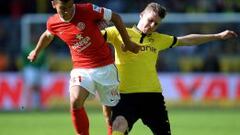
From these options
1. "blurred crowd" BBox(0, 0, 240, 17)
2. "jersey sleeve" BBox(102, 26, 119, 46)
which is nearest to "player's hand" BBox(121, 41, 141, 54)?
"jersey sleeve" BBox(102, 26, 119, 46)

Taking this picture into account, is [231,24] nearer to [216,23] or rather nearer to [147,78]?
[216,23]

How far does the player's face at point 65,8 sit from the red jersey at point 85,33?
0.09m

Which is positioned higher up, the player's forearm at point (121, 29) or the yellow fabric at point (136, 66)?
the player's forearm at point (121, 29)

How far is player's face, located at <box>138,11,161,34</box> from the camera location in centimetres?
1109

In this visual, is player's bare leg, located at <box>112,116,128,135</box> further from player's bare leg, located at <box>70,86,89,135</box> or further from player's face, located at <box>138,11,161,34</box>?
player's face, located at <box>138,11,161,34</box>

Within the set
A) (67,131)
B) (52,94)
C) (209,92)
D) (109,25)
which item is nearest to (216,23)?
(209,92)

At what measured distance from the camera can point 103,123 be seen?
19656 mm

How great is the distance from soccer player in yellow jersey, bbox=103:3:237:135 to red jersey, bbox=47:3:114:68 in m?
0.33

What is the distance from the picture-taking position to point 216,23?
26.4 metres

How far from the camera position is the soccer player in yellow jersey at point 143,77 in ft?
36.5

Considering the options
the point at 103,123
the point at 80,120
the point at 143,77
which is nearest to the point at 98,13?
the point at 143,77

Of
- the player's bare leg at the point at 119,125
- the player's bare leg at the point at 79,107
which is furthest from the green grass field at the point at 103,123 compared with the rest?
the player's bare leg at the point at 79,107

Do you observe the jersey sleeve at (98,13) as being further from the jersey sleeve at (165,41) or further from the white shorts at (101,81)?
the jersey sleeve at (165,41)

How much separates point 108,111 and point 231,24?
51.1ft
